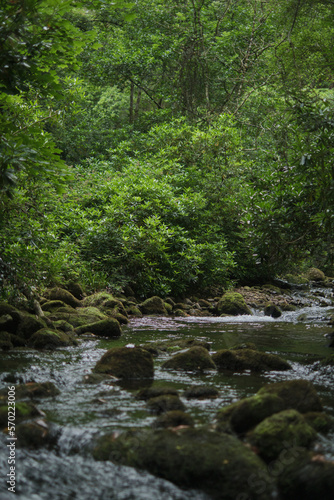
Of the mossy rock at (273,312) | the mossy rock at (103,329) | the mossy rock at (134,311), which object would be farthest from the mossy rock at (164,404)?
the mossy rock at (273,312)

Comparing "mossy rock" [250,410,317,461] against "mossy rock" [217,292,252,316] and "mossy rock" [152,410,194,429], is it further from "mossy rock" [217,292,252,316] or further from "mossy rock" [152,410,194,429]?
"mossy rock" [217,292,252,316]

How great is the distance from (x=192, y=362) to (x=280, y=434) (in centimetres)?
279

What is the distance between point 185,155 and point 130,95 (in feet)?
24.2

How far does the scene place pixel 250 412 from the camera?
3.92 metres

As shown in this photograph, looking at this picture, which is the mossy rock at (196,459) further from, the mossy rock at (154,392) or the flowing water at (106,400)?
the mossy rock at (154,392)

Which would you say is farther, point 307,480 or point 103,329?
point 103,329

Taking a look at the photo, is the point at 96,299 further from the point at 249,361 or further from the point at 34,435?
the point at 34,435

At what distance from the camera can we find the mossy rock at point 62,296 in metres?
10.6

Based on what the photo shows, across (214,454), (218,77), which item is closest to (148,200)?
(218,77)

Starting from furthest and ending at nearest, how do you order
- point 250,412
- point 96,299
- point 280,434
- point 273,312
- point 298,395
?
point 273,312 → point 96,299 → point 298,395 → point 250,412 → point 280,434

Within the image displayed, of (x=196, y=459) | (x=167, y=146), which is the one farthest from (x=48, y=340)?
(x=167, y=146)

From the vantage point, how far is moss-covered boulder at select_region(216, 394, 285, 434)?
12.9ft

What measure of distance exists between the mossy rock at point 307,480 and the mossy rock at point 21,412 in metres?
2.06

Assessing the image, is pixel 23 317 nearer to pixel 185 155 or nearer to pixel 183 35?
pixel 185 155
